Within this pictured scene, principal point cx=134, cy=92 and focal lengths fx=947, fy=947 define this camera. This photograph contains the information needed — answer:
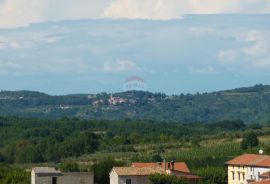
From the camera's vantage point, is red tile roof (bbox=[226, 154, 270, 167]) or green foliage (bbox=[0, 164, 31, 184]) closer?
green foliage (bbox=[0, 164, 31, 184])

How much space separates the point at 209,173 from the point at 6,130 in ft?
337

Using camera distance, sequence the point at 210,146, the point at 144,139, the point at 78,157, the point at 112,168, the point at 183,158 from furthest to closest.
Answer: the point at 144,139, the point at 78,157, the point at 210,146, the point at 183,158, the point at 112,168

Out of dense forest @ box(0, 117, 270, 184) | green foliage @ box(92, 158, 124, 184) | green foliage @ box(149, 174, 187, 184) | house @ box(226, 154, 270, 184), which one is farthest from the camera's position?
dense forest @ box(0, 117, 270, 184)

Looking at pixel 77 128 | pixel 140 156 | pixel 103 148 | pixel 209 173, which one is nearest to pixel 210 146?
pixel 140 156

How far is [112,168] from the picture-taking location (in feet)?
293

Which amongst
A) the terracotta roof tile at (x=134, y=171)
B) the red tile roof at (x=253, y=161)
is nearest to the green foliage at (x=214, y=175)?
the red tile roof at (x=253, y=161)

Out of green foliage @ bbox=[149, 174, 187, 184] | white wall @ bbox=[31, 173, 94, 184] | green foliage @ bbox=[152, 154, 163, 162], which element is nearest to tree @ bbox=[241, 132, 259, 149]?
green foliage @ bbox=[152, 154, 163, 162]

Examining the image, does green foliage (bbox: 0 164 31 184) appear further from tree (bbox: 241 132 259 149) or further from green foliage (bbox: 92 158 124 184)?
tree (bbox: 241 132 259 149)

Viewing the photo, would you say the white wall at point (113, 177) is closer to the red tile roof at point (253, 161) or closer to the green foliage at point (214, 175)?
the green foliage at point (214, 175)

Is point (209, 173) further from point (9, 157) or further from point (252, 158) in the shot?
point (9, 157)

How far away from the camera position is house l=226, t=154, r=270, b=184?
90688 millimetres

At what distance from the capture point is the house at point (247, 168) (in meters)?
90.7

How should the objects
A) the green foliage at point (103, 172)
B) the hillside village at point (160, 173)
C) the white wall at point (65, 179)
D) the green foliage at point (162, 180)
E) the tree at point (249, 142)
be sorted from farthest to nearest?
1. the tree at point (249, 142)
2. the green foliage at point (103, 172)
3. the hillside village at point (160, 173)
4. the white wall at point (65, 179)
5. the green foliage at point (162, 180)

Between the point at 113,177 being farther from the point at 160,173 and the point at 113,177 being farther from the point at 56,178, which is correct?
the point at 56,178
